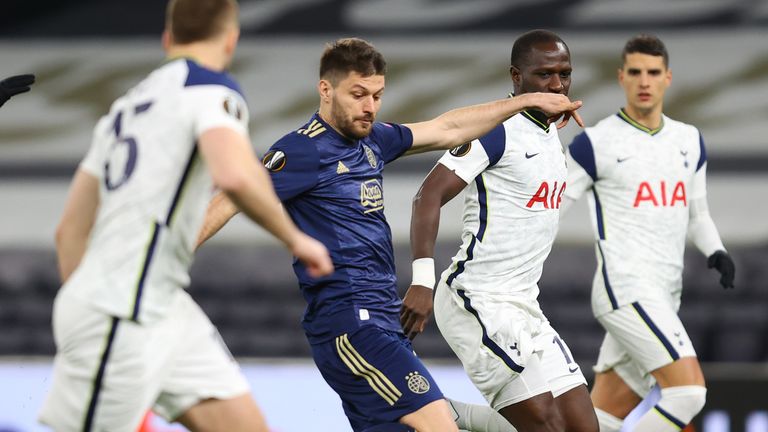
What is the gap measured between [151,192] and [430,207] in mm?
1752

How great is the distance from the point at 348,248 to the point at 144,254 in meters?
1.34

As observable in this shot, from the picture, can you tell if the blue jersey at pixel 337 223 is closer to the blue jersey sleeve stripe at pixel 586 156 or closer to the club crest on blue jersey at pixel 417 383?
the club crest on blue jersey at pixel 417 383

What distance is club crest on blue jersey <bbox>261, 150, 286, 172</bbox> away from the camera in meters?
4.59

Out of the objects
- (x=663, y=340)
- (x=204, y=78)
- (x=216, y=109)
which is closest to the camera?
(x=216, y=109)

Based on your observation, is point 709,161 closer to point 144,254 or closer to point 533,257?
point 533,257

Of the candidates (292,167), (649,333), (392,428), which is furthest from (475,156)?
(649,333)

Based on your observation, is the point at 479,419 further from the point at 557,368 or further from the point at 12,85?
the point at 12,85

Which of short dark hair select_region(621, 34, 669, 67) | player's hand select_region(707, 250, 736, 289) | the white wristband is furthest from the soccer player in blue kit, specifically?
player's hand select_region(707, 250, 736, 289)

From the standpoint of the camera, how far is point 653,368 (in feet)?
19.9

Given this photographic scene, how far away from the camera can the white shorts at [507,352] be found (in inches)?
198

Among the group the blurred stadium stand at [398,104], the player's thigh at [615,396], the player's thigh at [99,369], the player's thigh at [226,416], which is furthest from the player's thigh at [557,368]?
the blurred stadium stand at [398,104]

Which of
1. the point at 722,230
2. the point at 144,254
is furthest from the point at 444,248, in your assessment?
the point at 144,254

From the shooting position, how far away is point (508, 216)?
5.14 metres

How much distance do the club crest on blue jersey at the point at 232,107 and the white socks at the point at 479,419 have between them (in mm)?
2534
